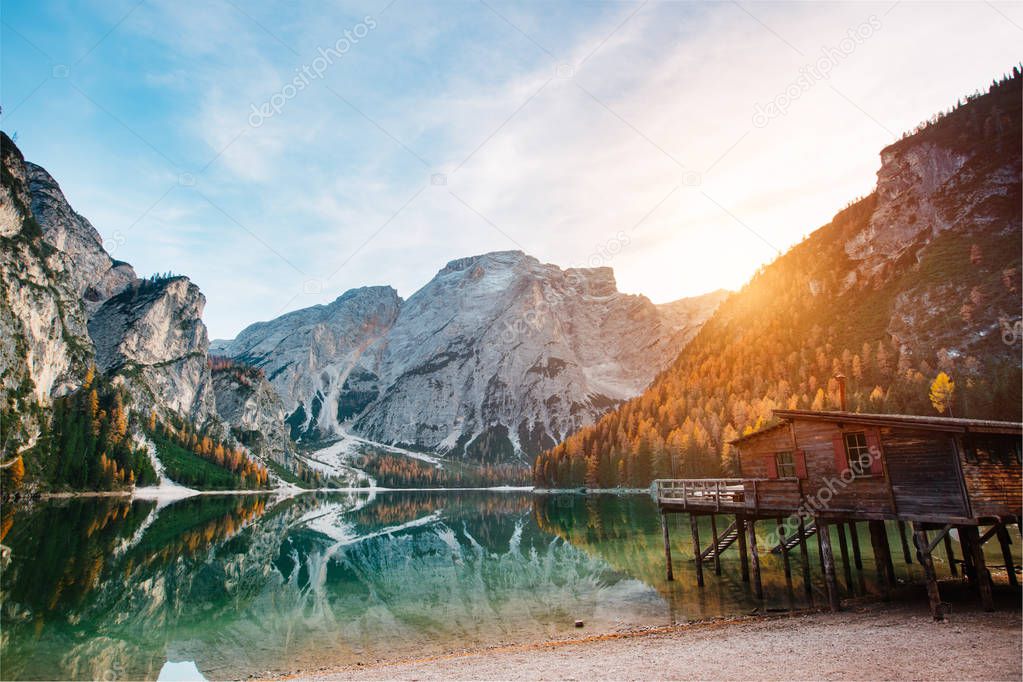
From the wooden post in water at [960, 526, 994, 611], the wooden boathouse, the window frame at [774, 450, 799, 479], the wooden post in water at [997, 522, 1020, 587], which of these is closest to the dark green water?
the wooden boathouse

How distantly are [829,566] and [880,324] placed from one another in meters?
142

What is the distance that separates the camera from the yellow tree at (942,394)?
85.1m

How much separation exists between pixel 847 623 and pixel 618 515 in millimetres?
57484

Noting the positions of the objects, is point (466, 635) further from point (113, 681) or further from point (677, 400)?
point (677, 400)

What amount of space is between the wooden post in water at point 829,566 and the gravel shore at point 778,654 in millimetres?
1095

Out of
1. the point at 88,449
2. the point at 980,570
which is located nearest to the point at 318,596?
the point at 980,570

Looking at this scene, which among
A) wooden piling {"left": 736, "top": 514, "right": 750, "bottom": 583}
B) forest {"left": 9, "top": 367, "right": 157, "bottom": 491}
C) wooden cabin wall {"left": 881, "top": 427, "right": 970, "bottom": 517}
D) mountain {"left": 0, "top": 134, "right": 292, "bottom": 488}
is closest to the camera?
wooden cabin wall {"left": 881, "top": 427, "right": 970, "bottom": 517}

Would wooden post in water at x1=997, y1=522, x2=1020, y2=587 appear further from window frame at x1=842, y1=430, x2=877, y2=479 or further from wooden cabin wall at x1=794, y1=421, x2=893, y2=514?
window frame at x1=842, y1=430, x2=877, y2=479

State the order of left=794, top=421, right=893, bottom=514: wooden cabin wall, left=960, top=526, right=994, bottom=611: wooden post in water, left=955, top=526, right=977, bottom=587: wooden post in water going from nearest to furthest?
left=960, top=526, right=994, bottom=611: wooden post in water → left=794, top=421, right=893, bottom=514: wooden cabin wall → left=955, top=526, right=977, bottom=587: wooden post in water

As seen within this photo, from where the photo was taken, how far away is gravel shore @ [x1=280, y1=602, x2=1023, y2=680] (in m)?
15.0

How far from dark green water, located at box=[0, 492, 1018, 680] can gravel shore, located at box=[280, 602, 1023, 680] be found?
11.7 ft

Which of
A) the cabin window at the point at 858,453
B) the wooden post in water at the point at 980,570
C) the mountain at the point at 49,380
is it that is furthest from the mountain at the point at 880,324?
the mountain at the point at 49,380

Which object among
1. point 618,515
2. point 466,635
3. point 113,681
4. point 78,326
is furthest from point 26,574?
point 78,326

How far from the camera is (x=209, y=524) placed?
78.1 metres
